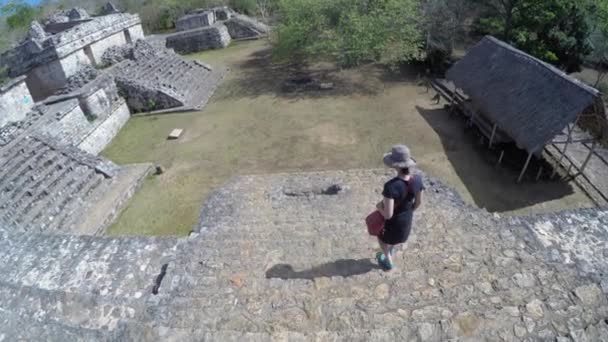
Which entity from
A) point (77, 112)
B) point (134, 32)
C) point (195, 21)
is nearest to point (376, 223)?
point (77, 112)

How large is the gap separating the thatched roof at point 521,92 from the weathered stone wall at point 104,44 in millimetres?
19052

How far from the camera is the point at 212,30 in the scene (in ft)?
90.6

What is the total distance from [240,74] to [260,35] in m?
10.8

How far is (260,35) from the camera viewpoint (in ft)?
99.0

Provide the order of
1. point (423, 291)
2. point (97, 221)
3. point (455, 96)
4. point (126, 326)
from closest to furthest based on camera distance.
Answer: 1. point (126, 326)
2. point (423, 291)
3. point (97, 221)
4. point (455, 96)

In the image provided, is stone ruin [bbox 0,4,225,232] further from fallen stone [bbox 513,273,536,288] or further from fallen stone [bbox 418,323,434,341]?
fallen stone [bbox 513,273,536,288]

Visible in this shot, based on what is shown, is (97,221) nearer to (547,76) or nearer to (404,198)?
(404,198)

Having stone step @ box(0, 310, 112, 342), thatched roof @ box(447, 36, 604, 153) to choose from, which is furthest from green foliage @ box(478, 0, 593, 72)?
stone step @ box(0, 310, 112, 342)

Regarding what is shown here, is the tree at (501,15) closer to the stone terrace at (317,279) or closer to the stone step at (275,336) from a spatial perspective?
the stone terrace at (317,279)

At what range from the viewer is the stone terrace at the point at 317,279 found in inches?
142

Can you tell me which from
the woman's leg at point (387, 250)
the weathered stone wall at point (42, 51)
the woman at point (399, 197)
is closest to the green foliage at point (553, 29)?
the woman at point (399, 197)

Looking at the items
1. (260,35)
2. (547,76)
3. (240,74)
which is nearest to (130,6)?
(260,35)

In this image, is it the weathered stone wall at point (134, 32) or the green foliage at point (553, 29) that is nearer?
the green foliage at point (553, 29)

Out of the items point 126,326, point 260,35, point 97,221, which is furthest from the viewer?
point 260,35
